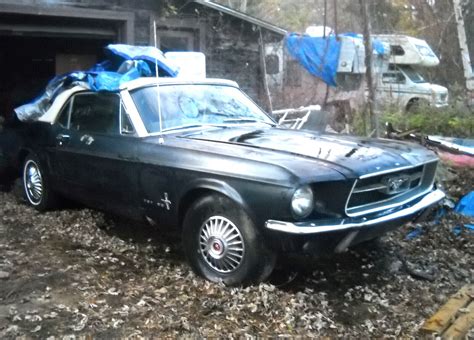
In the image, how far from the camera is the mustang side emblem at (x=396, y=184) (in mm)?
4290

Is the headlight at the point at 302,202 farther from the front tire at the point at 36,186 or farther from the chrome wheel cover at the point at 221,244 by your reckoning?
the front tire at the point at 36,186

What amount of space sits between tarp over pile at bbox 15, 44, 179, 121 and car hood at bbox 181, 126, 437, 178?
123cm

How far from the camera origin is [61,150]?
6027 mm

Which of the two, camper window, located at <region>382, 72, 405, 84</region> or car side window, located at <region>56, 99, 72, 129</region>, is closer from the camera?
car side window, located at <region>56, 99, 72, 129</region>

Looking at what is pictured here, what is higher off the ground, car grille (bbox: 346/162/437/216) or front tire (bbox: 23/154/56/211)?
car grille (bbox: 346/162/437/216)

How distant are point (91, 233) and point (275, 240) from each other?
2.58 metres

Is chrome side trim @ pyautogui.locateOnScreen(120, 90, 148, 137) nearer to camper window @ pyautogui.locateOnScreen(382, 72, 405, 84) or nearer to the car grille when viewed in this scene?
the car grille

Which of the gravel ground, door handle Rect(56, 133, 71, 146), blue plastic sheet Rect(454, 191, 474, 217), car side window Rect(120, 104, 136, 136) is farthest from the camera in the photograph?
blue plastic sheet Rect(454, 191, 474, 217)

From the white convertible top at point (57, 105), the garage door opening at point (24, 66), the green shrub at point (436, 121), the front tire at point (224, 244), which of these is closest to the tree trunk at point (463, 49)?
the green shrub at point (436, 121)

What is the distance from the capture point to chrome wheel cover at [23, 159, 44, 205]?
6.59 metres

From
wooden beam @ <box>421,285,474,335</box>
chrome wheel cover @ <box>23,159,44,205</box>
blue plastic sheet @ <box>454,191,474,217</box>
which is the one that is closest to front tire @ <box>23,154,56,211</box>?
chrome wheel cover @ <box>23,159,44,205</box>

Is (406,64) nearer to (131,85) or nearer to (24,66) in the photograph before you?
(24,66)

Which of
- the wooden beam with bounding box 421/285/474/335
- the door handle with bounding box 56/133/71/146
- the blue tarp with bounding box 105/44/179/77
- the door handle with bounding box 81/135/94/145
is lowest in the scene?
the wooden beam with bounding box 421/285/474/335

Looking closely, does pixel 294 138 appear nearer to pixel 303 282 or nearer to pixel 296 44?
pixel 303 282
